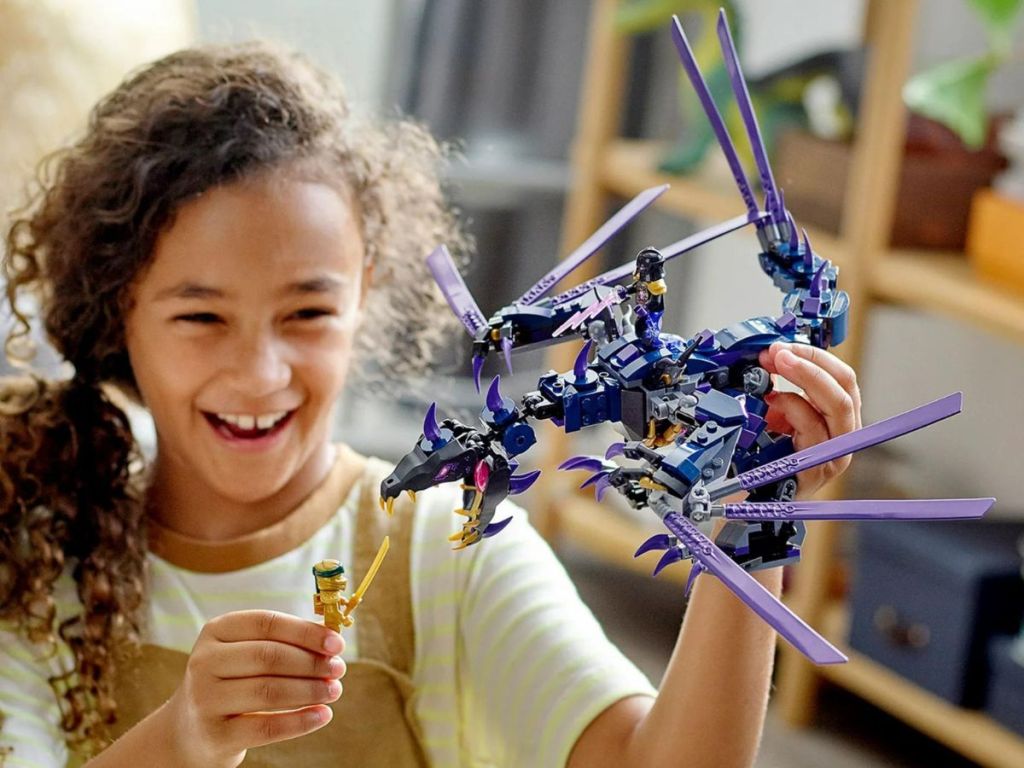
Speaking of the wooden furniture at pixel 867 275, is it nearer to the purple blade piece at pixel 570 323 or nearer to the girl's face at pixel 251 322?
the girl's face at pixel 251 322

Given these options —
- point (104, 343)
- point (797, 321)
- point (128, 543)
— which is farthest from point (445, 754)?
point (797, 321)

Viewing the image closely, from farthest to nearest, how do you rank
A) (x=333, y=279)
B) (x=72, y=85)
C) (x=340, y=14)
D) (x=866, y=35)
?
1. (x=340, y=14)
2. (x=866, y=35)
3. (x=72, y=85)
4. (x=333, y=279)

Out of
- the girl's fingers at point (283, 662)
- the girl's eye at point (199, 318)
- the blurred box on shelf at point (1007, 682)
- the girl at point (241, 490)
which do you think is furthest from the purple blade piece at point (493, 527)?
the blurred box on shelf at point (1007, 682)

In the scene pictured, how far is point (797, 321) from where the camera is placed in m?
0.63

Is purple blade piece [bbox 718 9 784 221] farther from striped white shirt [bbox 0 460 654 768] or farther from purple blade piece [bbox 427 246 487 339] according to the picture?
striped white shirt [bbox 0 460 654 768]

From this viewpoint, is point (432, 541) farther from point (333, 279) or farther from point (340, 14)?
point (340, 14)

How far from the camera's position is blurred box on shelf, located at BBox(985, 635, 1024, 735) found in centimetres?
164

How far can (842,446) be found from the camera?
1.79 feet

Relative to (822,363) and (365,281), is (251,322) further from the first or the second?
(822,363)

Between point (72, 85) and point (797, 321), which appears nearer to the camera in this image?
point (797, 321)

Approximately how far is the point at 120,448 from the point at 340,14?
159cm

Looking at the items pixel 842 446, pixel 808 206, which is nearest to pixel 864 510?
pixel 842 446

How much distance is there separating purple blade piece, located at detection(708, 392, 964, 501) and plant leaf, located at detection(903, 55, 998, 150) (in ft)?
3.60

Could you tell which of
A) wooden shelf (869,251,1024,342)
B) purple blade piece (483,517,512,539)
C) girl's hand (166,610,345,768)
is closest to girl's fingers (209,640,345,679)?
girl's hand (166,610,345,768)
